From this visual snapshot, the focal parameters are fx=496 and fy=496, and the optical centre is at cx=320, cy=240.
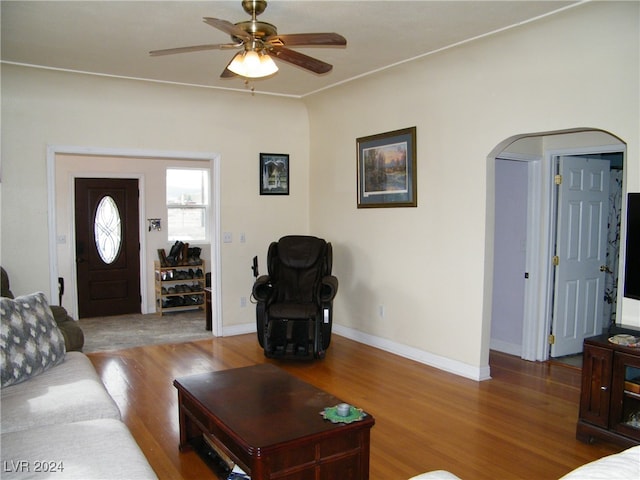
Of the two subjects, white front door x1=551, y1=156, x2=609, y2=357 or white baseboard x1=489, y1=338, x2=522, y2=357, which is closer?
white front door x1=551, y1=156, x2=609, y2=357

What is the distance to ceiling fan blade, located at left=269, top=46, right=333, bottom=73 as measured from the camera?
283 centimetres

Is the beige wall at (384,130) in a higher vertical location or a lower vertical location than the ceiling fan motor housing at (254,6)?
lower

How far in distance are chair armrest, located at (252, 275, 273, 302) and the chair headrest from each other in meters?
0.42

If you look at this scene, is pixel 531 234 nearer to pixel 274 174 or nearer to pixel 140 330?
Result: pixel 274 174

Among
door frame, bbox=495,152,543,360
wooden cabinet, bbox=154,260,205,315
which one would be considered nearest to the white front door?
door frame, bbox=495,152,543,360

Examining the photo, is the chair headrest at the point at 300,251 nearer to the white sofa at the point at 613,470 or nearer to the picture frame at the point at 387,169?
the picture frame at the point at 387,169

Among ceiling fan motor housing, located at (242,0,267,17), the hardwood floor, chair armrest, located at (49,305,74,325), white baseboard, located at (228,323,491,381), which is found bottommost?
the hardwood floor

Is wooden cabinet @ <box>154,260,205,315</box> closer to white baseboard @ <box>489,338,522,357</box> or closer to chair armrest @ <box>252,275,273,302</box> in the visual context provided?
chair armrest @ <box>252,275,273,302</box>

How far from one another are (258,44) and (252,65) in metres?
0.13

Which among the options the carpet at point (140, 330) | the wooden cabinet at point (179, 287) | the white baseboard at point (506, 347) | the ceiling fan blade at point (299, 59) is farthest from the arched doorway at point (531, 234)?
the wooden cabinet at point (179, 287)

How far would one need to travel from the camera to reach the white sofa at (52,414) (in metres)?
1.83

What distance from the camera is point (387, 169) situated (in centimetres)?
499

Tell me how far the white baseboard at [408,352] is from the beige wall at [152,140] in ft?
0.38
